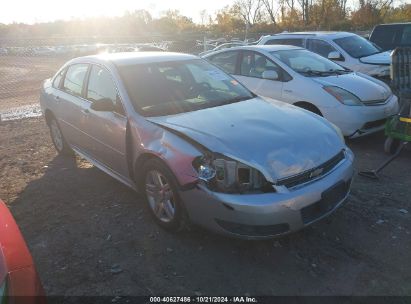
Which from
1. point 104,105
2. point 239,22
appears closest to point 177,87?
point 104,105

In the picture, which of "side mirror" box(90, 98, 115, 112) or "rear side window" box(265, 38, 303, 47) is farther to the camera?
"rear side window" box(265, 38, 303, 47)

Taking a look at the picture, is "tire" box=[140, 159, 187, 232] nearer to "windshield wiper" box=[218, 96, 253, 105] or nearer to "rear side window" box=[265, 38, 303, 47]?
"windshield wiper" box=[218, 96, 253, 105]

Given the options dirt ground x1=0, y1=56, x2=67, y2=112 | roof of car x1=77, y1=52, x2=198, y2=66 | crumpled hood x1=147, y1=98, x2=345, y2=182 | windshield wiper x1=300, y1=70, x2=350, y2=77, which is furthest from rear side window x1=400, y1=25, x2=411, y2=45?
dirt ground x1=0, y1=56, x2=67, y2=112

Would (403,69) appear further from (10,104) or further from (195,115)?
(10,104)

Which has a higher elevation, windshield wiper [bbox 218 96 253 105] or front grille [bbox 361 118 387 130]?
windshield wiper [bbox 218 96 253 105]

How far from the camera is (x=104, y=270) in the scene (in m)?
3.34

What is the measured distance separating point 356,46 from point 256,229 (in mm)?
7518

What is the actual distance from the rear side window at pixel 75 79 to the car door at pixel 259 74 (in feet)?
9.81

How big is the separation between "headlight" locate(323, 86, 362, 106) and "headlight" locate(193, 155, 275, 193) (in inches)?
133

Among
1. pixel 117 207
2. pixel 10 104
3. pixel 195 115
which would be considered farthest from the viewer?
pixel 10 104

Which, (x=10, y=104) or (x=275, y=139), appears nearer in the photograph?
(x=275, y=139)

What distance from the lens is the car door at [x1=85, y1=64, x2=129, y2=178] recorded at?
162 inches

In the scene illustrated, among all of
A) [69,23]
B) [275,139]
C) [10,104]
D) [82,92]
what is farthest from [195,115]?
[69,23]

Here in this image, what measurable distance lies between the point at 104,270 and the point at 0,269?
1.51 m
